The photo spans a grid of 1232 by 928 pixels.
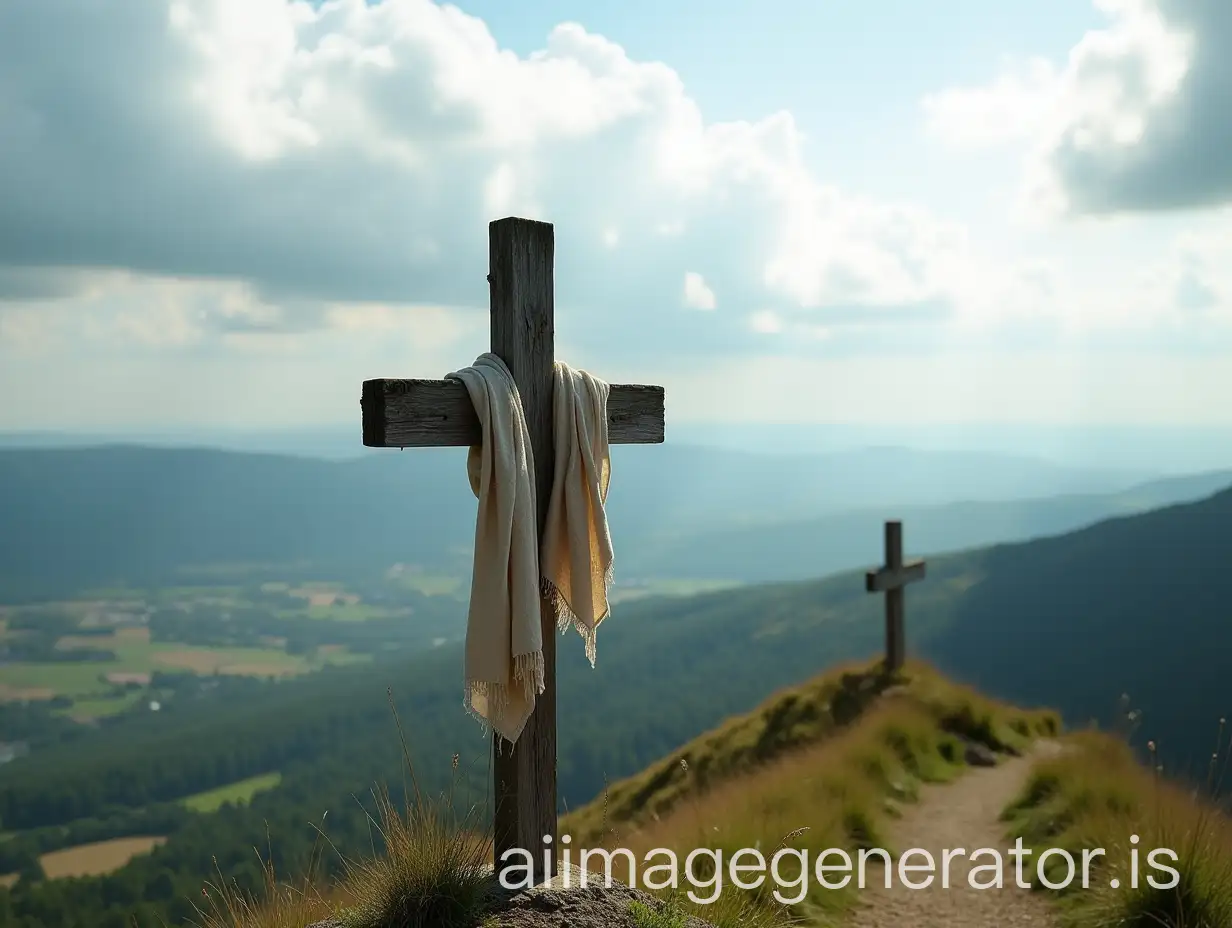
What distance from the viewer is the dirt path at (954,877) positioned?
23.3 feet

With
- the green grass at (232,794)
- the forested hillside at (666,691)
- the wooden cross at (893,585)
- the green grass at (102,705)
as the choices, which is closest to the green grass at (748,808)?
the wooden cross at (893,585)

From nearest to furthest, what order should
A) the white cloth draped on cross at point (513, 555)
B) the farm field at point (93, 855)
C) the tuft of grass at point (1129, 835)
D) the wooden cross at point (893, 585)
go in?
the white cloth draped on cross at point (513, 555) < the tuft of grass at point (1129, 835) < the wooden cross at point (893, 585) < the farm field at point (93, 855)

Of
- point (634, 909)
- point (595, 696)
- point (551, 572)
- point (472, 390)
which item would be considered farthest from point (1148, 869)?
point (595, 696)

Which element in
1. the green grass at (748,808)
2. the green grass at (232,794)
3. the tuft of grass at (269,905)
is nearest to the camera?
the green grass at (748,808)

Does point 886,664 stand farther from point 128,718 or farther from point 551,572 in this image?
point 128,718

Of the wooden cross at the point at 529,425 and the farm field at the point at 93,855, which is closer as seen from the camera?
the wooden cross at the point at 529,425

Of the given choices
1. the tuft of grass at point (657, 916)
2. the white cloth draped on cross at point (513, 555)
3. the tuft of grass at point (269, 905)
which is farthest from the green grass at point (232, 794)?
the white cloth draped on cross at point (513, 555)

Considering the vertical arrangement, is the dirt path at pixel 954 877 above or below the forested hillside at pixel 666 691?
above

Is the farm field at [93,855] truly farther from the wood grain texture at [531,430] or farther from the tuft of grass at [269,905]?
the wood grain texture at [531,430]

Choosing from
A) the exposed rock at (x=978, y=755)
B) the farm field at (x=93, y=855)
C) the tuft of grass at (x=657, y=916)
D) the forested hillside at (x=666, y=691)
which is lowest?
the farm field at (x=93, y=855)

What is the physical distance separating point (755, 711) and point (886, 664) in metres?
1.85

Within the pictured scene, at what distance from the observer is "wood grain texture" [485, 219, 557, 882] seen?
5.21 m

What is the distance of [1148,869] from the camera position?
20.3 ft

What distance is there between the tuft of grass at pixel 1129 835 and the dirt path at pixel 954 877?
8.9 inches
